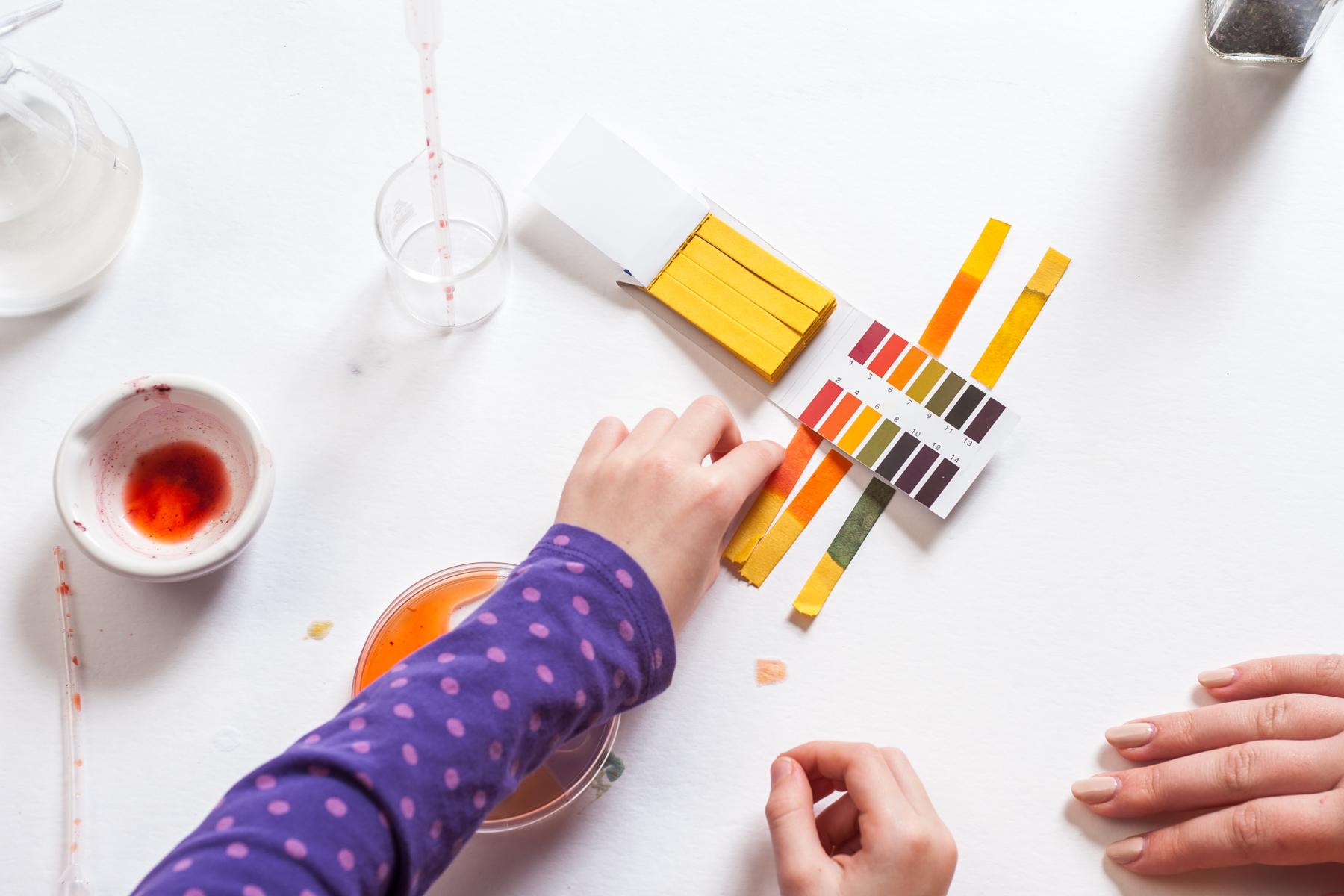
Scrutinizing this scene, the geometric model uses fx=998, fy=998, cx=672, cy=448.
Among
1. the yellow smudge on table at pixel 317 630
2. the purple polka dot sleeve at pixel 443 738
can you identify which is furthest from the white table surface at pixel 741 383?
the purple polka dot sleeve at pixel 443 738

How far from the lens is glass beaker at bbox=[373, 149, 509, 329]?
0.76 m

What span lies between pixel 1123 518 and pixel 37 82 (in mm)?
889

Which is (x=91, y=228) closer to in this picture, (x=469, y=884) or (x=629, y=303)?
(x=629, y=303)

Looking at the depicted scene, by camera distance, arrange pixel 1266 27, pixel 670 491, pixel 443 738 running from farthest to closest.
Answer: pixel 1266 27
pixel 670 491
pixel 443 738

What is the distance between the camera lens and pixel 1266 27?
31.7 inches

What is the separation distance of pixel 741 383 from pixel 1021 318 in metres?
0.23

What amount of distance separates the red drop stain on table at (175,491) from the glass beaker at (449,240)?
7.6 inches

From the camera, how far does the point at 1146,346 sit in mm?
797

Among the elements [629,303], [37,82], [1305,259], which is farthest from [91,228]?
[1305,259]

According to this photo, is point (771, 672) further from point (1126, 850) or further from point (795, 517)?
point (1126, 850)

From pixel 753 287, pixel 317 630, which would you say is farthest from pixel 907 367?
pixel 317 630

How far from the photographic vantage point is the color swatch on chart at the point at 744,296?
775 mm

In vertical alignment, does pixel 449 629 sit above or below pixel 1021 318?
below

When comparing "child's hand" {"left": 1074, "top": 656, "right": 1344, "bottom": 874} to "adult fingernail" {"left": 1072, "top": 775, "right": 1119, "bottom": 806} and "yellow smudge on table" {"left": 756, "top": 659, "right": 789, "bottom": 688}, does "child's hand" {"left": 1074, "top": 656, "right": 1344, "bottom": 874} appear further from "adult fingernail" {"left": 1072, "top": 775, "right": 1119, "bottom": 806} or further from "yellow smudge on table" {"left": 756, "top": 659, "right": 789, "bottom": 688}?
"yellow smudge on table" {"left": 756, "top": 659, "right": 789, "bottom": 688}
